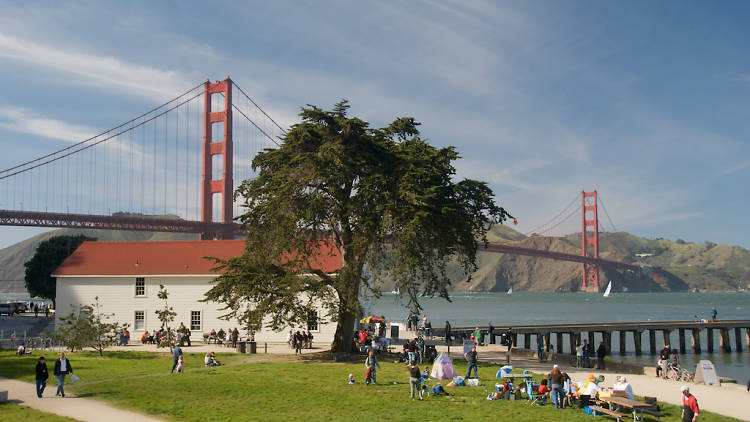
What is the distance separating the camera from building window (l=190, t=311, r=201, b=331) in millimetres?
45000

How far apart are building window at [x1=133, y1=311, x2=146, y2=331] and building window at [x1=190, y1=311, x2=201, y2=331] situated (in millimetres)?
3603

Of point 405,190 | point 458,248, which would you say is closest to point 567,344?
point 458,248

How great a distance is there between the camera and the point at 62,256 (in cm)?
7575

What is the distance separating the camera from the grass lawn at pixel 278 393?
19516mm

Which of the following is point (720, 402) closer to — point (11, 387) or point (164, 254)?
point (11, 387)

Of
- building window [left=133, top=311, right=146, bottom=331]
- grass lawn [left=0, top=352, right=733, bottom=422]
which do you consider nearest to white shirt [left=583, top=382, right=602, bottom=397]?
grass lawn [left=0, top=352, right=733, bottom=422]

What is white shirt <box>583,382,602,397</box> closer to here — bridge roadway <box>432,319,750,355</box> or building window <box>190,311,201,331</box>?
bridge roadway <box>432,319,750,355</box>

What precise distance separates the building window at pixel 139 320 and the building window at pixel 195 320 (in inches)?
142

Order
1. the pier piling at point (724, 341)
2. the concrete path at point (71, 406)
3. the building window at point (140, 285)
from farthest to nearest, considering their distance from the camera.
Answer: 1. the pier piling at point (724, 341)
2. the building window at point (140, 285)
3. the concrete path at point (71, 406)

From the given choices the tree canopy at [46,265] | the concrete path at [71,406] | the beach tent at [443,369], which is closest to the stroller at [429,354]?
the beach tent at [443,369]

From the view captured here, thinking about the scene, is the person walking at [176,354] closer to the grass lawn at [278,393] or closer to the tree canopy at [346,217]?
the grass lawn at [278,393]

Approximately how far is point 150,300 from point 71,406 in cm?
2620

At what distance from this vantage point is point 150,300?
151 feet

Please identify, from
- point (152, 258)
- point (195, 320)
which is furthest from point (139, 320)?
point (152, 258)
